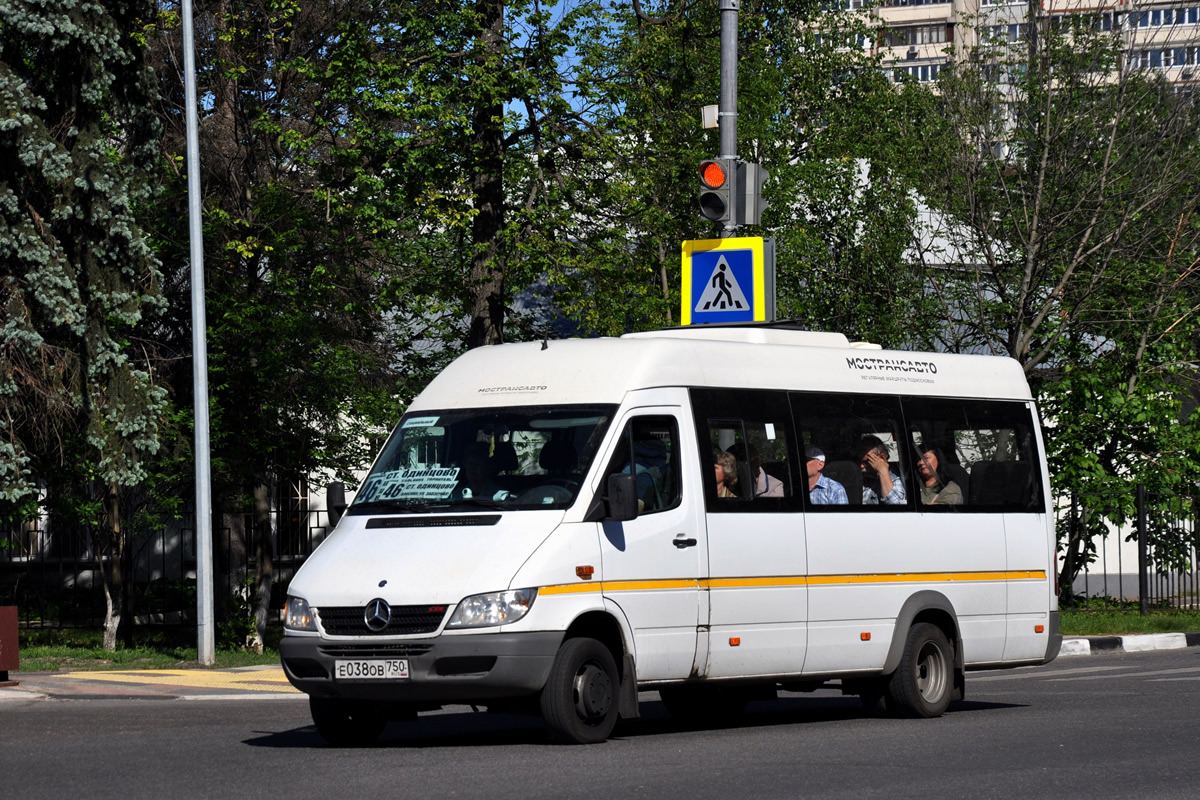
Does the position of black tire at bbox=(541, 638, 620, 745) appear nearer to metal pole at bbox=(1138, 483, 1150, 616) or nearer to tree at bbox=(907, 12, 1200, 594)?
tree at bbox=(907, 12, 1200, 594)

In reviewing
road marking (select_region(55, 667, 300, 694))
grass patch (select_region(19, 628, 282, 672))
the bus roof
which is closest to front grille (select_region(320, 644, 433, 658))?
the bus roof

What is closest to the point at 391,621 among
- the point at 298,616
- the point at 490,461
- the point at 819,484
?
the point at 298,616

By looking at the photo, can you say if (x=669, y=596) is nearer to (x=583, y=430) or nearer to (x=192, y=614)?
(x=583, y=430)

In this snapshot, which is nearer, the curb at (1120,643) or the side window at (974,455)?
the side window at (974,455)

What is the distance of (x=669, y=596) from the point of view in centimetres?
1125

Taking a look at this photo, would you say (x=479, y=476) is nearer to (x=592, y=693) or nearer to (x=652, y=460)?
(x=652, y=460)

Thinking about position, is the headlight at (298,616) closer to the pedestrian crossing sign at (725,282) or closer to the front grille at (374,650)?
the front grille at (374,650)

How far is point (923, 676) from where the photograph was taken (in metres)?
13.2

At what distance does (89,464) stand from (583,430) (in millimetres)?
13180

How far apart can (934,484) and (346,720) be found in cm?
493

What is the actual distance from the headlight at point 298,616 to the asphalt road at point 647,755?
0.76 m

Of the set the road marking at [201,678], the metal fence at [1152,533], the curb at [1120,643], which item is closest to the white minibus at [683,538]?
the road marking at [201,678]

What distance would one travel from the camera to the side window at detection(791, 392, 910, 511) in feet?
41.5

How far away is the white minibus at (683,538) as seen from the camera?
10375 millimetres
